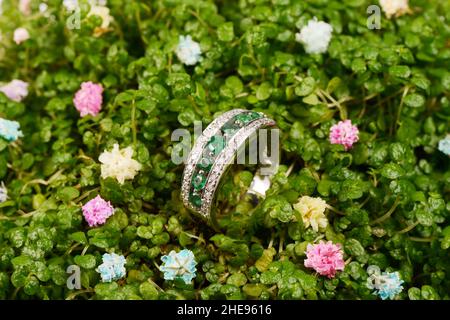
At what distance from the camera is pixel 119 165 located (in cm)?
133

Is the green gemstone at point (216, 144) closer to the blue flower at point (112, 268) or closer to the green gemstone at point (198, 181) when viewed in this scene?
the green gemstone at point (198, 181)

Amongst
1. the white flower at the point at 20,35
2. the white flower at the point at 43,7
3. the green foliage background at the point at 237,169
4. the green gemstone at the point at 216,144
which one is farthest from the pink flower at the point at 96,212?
the white flower at the point at 43,7

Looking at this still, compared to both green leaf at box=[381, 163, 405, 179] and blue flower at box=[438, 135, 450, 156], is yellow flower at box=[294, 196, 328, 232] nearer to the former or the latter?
green leaf at box=[381, 163, 405, 179]

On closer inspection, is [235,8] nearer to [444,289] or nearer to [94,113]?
[94,113]

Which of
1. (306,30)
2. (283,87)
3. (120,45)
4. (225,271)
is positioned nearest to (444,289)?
(225,271)

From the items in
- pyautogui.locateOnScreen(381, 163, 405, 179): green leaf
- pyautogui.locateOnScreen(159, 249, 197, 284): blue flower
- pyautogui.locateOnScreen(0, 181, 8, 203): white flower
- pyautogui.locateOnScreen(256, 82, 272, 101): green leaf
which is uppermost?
pyautogui.locateOnScreen(256, 82, 272, 101): green leaf

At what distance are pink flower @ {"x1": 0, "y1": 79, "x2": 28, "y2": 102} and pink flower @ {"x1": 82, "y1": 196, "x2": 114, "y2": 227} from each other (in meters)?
0.49

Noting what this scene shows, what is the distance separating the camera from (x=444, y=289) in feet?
4.20

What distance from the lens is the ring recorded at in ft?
4.03

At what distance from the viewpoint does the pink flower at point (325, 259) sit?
1227 mm

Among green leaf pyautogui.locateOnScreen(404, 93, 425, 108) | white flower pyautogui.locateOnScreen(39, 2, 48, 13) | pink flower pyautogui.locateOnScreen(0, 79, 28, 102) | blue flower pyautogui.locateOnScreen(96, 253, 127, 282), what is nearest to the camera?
blue flower pyautogui.locateOnScreen(96, 253, 127, 282)

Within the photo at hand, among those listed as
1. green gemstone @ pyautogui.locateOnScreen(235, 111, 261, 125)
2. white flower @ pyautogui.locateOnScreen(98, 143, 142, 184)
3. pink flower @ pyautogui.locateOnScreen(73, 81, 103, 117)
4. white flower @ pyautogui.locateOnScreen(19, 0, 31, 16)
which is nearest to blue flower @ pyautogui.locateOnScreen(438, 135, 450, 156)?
green gemstone @ pyautogui.locateOnScreen(235, 111, 261, 125)

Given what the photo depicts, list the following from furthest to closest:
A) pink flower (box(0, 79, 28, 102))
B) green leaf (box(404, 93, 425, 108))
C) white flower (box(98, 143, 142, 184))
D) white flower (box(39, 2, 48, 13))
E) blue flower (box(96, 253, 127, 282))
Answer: white flower (box(39, 2, 48, 13)), pink flower (box(0, 79, 28, 102)), green leaf (box(404, 93, 425, 108)), white flower (box(98, 143, 142, 184)), blue flower (box(96, 253, 127, 282))

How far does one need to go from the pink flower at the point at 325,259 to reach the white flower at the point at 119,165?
1.44 feet
